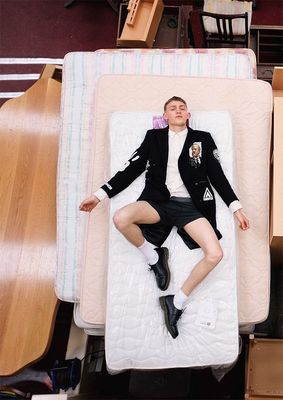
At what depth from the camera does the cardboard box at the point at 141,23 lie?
3322 millimetres

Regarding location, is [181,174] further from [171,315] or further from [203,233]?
[171,315]

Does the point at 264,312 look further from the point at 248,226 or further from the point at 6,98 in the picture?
the point at 6,98

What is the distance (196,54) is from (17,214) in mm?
1370

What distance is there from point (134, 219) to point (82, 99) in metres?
0.88

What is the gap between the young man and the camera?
222 centimetres

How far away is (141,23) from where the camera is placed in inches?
133

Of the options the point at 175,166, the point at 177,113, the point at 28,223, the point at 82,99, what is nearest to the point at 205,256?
the point at 175,166

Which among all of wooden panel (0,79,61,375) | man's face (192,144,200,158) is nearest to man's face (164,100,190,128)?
man's face (192,144,200,158)

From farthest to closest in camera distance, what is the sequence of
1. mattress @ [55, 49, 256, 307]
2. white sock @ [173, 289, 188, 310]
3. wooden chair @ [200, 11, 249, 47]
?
1. wooden chair @ [200, 11, 249, 47]
2. mattress @ [55, 49, 256, 307]
3. white sock @ [173, 289, 188, 310]

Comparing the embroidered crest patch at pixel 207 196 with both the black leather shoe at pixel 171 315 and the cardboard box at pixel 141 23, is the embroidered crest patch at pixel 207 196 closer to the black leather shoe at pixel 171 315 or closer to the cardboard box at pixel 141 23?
the black leather shoe at pixel 171 315

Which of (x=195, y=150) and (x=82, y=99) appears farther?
(x=82, y=99)

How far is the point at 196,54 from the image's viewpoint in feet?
9.19

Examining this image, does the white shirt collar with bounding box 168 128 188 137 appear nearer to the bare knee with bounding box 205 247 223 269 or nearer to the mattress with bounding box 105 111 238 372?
the mattress with bounding box 105 111 238 372

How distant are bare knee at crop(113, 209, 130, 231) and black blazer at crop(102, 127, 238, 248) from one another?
0.47 ft
